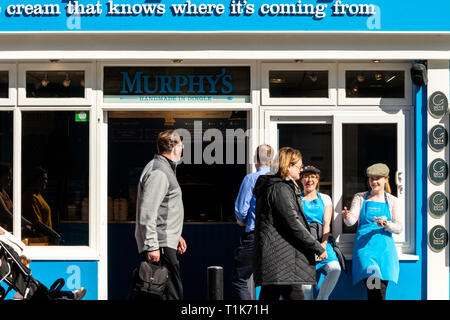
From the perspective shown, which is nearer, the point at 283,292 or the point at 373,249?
the point at 283,292

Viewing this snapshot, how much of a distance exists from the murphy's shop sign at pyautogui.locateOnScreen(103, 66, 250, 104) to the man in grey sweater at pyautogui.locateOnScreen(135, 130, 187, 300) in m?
1.52

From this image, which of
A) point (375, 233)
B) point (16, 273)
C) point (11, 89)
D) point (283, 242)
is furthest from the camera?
point (11, 89)

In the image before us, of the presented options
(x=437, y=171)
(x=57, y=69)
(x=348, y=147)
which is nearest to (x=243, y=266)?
(x=348, y=147)

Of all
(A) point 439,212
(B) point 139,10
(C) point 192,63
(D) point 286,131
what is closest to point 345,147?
(D) point 286,131

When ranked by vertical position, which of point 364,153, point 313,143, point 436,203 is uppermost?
point 313,143

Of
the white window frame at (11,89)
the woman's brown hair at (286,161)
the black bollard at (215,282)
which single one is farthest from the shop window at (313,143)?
the white window frame at (11,89)

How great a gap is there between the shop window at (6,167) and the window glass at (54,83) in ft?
1.23

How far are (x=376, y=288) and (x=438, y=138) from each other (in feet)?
5.66

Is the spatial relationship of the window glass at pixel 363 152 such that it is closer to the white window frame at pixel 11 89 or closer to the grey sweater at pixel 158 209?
the grey sweater at pixel 158 209

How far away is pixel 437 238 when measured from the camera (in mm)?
7188

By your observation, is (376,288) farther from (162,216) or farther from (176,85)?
(176,85)

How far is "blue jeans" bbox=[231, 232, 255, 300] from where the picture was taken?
6.77m

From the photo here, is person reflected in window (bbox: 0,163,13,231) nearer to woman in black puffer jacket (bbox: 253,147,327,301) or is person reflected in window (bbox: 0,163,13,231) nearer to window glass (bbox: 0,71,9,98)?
window glass (bbox: 0,71,9,98)
